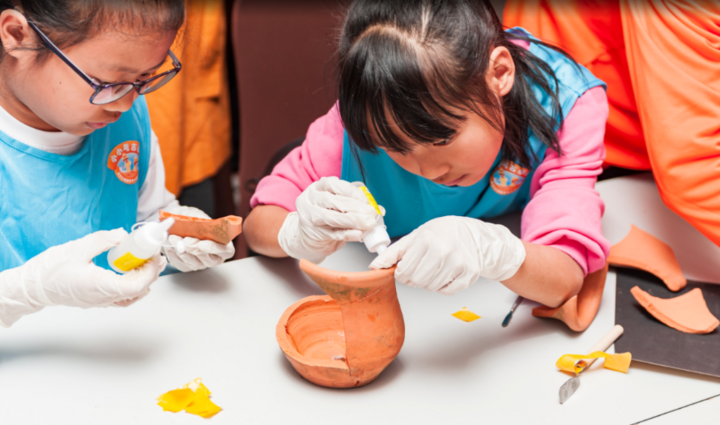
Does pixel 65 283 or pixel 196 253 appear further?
pixel 196 253

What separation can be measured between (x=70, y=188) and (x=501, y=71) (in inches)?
36.1

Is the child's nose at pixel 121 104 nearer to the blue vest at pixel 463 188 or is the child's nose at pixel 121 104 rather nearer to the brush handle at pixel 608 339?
the blue vest at pixel 463 188

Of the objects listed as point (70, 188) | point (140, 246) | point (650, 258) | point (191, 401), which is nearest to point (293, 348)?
point (191, 401)

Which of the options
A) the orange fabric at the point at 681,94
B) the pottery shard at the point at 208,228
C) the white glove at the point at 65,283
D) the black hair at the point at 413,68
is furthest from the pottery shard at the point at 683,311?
the white glove at the point at 65,283

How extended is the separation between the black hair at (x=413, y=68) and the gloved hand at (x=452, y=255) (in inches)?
6.6

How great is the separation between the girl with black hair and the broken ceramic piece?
2cm

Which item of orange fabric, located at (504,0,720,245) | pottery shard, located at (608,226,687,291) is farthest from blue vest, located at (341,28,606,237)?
pottery shard, located at (608,226,687,291)

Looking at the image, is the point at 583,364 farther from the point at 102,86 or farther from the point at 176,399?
the point at 102,86

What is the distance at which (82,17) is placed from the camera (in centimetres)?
92

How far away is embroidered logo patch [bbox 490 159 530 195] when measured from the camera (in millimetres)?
1211

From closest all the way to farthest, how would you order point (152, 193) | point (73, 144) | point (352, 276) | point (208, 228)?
point (352, 276) < point (208, 228) < point (73, 144) < point (152, 193)

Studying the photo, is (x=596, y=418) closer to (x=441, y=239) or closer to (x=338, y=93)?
(x=441, y=239)

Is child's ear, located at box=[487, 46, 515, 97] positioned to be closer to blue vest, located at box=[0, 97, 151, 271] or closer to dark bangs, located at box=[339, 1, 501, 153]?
dark bangs, located at box=[339, 1, 501, 153]

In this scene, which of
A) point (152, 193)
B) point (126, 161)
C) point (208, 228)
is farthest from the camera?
point (152, 193)
